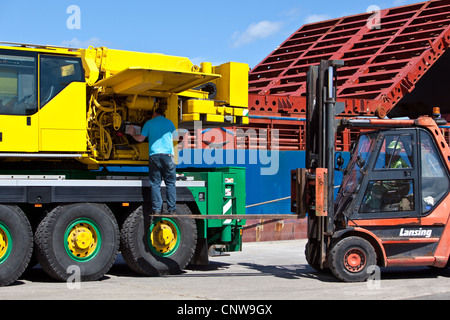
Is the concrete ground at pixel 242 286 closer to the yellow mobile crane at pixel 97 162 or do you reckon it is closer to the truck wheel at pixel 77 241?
the truck wheel at pixel 77 241

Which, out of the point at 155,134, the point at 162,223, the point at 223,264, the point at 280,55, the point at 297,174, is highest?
the point at 280,55

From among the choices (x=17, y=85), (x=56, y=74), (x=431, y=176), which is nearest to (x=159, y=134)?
(x=56, y=74)

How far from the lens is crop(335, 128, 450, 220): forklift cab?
387 inches

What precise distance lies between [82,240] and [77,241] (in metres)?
→ 0.08

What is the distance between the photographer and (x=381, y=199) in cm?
988

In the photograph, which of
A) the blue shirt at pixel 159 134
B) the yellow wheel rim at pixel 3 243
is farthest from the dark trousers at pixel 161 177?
the yellow wheel rim at pixel 3 243

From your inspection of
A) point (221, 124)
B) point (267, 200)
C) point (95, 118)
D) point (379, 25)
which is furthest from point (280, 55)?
point (95, 118)

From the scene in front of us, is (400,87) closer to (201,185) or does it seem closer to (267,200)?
(267,200)

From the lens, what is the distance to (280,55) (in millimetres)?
22625

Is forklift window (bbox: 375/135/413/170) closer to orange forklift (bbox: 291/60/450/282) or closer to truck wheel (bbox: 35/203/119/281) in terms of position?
orange forklift (bbox: 291/60/450/282)

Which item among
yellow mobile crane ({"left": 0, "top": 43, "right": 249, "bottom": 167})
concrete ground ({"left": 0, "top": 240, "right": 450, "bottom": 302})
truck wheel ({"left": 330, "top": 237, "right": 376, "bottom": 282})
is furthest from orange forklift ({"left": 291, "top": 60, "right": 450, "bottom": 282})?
yellow mobile crane ({"left": 0, "top": 43, "right": 249, "bottom": 167})

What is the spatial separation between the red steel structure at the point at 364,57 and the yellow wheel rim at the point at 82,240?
7.53m

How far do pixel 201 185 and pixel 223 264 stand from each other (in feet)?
6.99

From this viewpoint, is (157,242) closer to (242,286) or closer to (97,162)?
(97,162)
